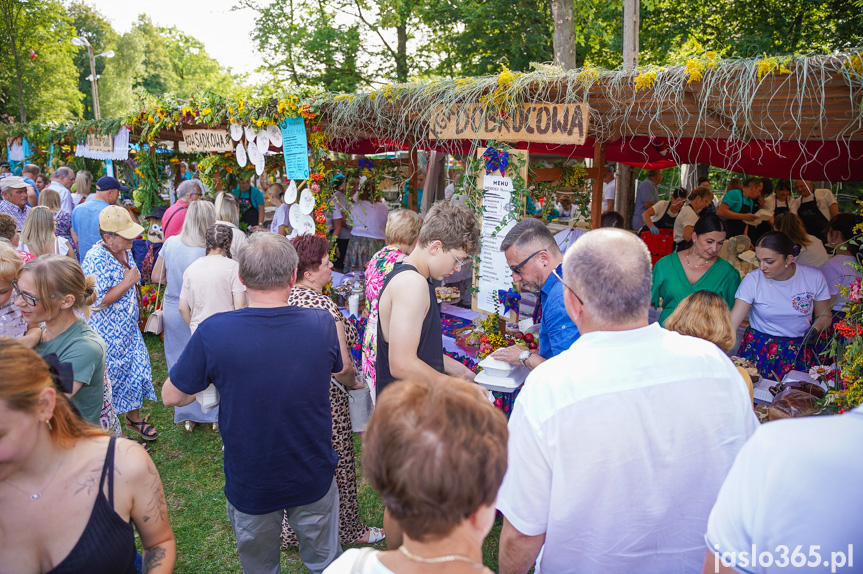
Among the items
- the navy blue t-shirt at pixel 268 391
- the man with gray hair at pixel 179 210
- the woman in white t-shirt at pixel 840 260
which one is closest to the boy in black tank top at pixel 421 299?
the navy blue t-shirt at pixel 268 391

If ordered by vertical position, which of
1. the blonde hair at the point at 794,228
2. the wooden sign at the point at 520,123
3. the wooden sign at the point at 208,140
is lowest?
the blonde hair at the point at 794,228

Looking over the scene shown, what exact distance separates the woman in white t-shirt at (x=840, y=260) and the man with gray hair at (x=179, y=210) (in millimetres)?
5707

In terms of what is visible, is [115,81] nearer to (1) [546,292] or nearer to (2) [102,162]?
(2) [102,162]

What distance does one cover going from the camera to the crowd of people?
1044 millimetres

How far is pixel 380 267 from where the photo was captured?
337 cm

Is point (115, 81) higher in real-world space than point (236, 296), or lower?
higher

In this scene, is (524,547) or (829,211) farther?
(829,211)

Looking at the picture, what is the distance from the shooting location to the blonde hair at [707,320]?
247 centimetres

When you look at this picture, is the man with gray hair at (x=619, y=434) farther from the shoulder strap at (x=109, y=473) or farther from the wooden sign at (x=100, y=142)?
the wooden sign at (x=100, y=142)

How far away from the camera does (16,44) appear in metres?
23.8

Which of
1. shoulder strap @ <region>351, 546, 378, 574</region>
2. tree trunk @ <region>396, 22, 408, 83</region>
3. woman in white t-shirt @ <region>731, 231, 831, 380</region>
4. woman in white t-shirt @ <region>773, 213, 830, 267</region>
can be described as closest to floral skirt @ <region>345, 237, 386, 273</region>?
woman in white t-shirt @ <region>773, 213, 830, 267</region>

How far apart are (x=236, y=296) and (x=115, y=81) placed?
4632cm

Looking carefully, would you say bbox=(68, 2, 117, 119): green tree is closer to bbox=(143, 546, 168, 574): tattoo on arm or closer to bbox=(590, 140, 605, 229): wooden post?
bbox=(590, 140, 605, 229): wooden post

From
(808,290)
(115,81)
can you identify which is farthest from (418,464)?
(115,81)
